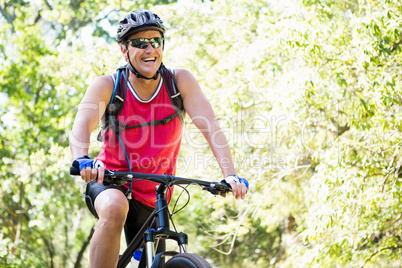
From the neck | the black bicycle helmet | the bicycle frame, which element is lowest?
the bicycle frame

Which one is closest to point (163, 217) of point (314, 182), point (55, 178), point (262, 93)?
point (314, 182)

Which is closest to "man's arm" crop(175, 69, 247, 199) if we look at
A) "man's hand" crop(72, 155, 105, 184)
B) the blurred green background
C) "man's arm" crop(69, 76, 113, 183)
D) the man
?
the man

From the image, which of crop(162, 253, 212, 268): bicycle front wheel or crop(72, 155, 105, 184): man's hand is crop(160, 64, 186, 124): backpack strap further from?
crop(162, 253, 212, 268): bicycle front wheel

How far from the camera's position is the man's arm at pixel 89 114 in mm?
2879

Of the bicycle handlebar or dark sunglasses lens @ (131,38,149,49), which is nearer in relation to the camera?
the bicycle handlebar

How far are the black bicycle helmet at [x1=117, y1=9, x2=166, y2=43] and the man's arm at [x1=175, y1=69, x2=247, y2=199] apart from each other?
0.37 meters

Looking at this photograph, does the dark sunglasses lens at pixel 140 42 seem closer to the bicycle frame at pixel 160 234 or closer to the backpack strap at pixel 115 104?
the backpack strap at pixel 115 104

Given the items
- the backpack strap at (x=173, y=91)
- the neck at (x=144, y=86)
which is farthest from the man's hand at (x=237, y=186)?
the neck at (x=144, y=86)

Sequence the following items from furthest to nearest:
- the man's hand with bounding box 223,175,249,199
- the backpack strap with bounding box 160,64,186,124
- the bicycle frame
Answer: the backpack strap with bounding box 160,64,186,124
the man's hand with bounding box 223,175,249,199
the bicycle frame

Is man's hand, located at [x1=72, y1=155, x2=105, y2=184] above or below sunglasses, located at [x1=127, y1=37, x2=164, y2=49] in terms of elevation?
below

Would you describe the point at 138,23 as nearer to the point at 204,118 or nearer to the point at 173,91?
the point at 173,91

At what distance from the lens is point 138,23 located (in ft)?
10.5

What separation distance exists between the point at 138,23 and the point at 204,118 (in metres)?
0.73

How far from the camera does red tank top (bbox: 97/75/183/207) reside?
10.4ft
